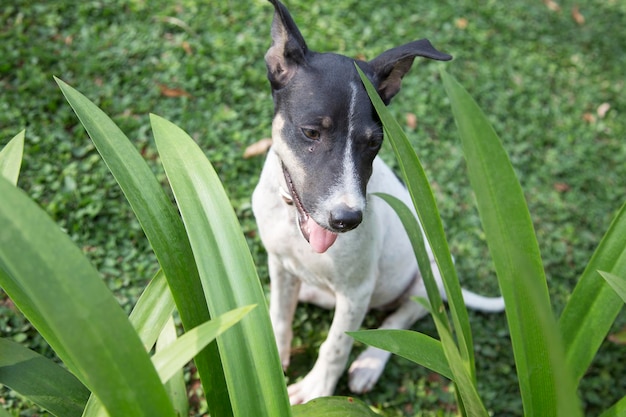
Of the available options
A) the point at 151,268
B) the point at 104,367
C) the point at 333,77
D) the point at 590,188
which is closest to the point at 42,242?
the point at 104,367

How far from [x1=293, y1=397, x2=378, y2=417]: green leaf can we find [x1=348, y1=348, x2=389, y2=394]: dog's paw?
0.98m

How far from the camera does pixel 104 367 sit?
157cm

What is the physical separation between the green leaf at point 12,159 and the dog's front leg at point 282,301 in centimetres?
132

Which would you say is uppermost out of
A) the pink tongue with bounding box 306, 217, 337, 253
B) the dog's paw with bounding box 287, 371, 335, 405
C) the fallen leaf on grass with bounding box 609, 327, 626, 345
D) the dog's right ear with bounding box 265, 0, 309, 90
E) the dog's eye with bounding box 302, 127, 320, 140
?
the dog's right ear with bounding box 265, 0, 309, 90

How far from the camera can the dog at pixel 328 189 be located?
2455 mm

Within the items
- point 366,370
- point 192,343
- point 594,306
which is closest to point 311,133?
point 192,343

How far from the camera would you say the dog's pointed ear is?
96.5 inches

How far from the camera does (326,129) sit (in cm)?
248

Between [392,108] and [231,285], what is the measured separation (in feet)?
10.9

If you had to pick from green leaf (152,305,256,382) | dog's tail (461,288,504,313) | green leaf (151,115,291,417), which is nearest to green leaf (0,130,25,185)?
green leaf (151,115,291,417)

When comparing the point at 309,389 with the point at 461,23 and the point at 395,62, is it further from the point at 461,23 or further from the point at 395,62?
the point at 461,23

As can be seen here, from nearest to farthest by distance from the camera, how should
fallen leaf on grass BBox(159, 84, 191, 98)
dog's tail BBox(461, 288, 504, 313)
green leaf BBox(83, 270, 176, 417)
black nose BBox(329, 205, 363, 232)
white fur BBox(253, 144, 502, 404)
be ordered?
1. green leaf BBox(83, 270, 176, 417)
2. black nose BBox(329, 205, 363, 232)
3. white fur BBox(253, 144, 502, 404)
4. dog's tail BBox(461, 288, 504, 313)
5. fallen leaf on grass BBox(159, 84, 191, 98)

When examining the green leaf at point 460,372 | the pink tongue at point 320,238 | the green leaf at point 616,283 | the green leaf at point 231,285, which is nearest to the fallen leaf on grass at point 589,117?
the green leaf at point 616,283

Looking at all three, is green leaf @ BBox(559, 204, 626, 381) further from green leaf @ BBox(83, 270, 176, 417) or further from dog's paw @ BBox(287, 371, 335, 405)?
green leaf @ BBox(83, 270, 176, 417)
